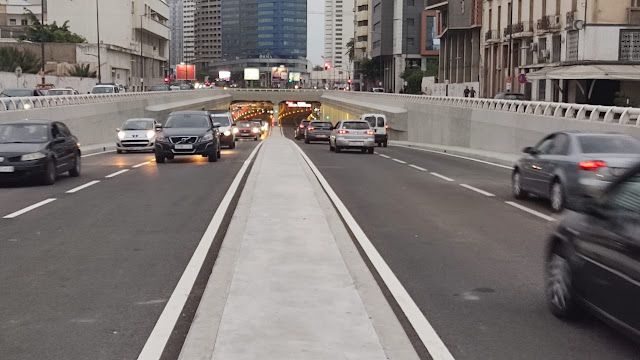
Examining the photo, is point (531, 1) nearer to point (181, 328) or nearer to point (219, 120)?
point (219, 120)

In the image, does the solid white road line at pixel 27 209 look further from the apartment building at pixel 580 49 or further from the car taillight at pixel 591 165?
the apartment building at pixel 580 49

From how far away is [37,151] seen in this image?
18.9 metres

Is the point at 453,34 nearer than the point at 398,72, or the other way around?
the point at 453,34

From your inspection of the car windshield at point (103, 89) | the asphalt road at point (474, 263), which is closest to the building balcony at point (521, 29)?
the car windshield at point (103, 89)

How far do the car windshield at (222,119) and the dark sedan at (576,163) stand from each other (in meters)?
25.6

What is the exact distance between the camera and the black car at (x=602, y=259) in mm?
5639

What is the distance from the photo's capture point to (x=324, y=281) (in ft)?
26.2

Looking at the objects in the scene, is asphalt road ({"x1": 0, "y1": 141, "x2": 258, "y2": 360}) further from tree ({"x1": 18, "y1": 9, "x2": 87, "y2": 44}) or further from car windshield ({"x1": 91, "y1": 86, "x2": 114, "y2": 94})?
tree ({"x1": 18, "y1": 9, "x2": 87, "y2": 44})

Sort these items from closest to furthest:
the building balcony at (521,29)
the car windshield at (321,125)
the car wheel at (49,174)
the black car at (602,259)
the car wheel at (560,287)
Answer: the black car at (602,259) → the car wheel at (560,287) → the car wheel at (49,174) → the car windshield at (321,125) → the building balcony at (521,29)

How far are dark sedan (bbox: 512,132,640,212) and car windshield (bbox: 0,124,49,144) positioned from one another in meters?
11.8

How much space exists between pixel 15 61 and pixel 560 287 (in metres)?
79.8

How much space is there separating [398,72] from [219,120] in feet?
347

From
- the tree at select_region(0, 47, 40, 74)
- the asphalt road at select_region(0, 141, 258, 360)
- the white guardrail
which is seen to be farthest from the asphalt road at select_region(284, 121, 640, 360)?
the tree at select_region(0, 47, 40, 74)

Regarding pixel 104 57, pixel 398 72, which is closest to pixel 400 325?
pixel 104 57
